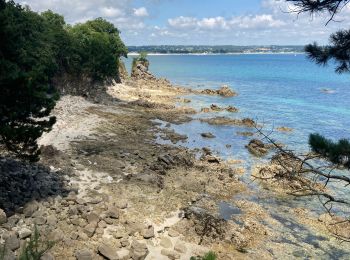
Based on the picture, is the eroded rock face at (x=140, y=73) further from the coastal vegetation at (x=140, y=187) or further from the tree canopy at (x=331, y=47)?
the tree canopy at (x=331, y=47)

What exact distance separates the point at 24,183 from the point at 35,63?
39.8 feet

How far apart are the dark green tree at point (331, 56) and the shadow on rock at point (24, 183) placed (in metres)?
14.8

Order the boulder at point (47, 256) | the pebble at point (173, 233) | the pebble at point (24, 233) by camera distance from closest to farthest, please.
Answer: the boulder at point (47, 256), the pebble at point (24, 233), the pebble at point (173, 233)

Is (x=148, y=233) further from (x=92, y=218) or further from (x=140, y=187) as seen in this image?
(x=140, y=187)

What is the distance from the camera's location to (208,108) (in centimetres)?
5975

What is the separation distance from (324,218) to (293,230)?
7.79ft

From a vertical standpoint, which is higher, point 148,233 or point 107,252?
point 107,252

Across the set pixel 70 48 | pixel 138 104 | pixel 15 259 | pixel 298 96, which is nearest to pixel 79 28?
Result: pixel 70 48

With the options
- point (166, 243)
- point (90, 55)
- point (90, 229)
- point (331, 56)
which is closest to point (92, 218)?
point (90, 229)

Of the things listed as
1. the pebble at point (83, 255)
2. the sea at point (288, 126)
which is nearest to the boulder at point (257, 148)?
the sea at point (288, 126)

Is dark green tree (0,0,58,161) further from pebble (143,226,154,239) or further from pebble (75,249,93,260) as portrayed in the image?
pebble (143,226,154,239)

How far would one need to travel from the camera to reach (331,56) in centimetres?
1054

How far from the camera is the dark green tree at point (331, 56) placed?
8.58 m

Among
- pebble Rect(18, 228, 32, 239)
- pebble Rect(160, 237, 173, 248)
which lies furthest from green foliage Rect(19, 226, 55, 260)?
pebble Rect(160, 237, 173, 248)
